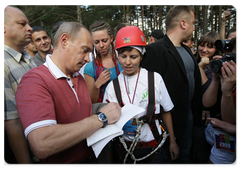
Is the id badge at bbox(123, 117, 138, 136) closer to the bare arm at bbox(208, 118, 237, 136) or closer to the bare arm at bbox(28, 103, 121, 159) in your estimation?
the bare arm at bbox(28, 103, 121, 159)

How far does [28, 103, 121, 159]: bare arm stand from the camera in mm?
842

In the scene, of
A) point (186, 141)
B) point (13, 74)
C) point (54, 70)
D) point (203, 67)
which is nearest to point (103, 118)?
point (54, 70)

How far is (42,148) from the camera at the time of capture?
0.84 metres

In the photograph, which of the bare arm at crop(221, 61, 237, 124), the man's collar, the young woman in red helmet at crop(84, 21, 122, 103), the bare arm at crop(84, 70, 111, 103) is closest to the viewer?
the man's collar

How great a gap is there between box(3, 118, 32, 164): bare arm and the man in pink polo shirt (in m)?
0.19

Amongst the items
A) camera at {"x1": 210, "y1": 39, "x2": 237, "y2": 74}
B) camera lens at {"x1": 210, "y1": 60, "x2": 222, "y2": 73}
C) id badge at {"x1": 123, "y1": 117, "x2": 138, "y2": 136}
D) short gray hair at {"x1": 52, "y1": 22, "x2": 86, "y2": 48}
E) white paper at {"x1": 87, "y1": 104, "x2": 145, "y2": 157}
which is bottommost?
id badge at {"x1": 123, "y1": 117, "x2": 138, "y2": 136}

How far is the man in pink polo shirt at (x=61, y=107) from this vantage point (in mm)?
862

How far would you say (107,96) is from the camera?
1.67 meters

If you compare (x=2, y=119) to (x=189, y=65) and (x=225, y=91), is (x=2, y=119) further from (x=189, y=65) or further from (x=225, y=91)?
(x=189, y=65)

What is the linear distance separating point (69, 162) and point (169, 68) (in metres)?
1.64

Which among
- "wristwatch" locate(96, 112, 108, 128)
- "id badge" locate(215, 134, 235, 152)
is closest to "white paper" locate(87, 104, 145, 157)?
"wristwatch" locate(96, 112, 108, 128)

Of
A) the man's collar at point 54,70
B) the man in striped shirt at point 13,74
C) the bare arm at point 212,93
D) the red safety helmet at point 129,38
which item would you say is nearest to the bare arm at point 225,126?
the bare arm at point 212,93

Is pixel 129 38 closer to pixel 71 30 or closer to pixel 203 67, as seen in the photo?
pixel 71 30

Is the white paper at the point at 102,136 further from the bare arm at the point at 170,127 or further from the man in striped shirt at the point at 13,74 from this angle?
the bare arm at the point at 170,127
